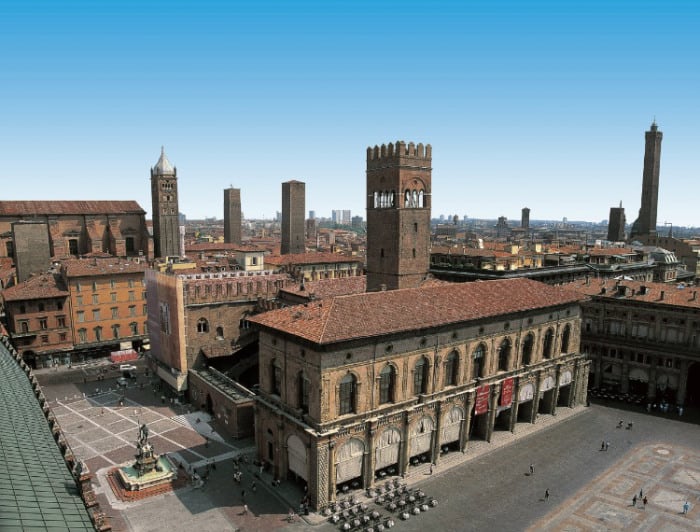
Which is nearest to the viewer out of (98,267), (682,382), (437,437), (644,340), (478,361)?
(437,437)

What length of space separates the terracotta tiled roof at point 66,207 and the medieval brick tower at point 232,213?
55.9 metres

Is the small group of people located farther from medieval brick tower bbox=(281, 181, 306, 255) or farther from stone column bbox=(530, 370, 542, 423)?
medieval brick tower bbox=(281, 181, 306, 255)

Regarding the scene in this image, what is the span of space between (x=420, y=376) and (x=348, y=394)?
273 inches

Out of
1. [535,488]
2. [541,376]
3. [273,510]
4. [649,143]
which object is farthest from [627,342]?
[649,143]

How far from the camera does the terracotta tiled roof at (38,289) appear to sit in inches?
2643

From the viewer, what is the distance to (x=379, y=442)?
38719mm

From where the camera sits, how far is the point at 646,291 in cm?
5953

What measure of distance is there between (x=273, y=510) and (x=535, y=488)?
19691 millimetres

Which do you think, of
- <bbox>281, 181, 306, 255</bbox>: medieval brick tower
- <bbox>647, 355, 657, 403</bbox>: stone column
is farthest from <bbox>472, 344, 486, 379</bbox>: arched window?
<bbox>281, 181, 306, 255</bbox>: medieval brick tower

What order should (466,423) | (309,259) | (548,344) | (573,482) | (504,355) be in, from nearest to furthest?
(573,482) → (466,423) → (504,355) → (548,344) → (309,259)

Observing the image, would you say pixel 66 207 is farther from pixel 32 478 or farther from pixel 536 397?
pixel 32 478

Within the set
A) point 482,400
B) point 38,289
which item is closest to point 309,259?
point 38,289

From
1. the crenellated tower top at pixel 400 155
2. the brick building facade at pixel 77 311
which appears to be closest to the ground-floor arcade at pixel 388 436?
the crenellated tower top at pixel 400 155

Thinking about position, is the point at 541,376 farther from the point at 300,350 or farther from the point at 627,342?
the point at 300,350
